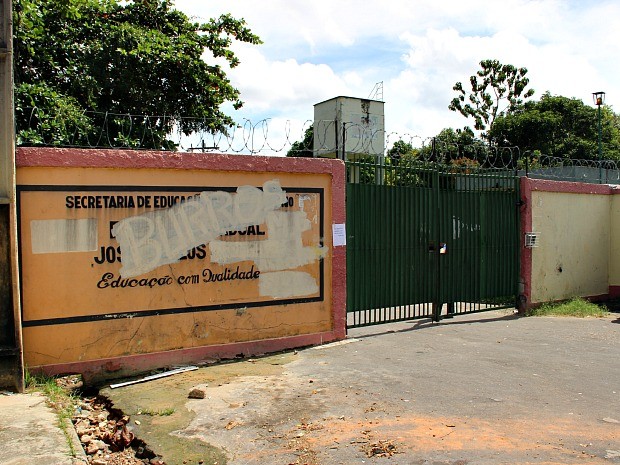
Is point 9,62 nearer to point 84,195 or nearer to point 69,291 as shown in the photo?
point 84,195

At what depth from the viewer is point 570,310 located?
1035 centimetres

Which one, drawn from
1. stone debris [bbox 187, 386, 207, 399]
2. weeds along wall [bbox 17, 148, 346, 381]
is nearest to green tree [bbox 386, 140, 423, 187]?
weeds along wall [bbox 17, 148, 346, 381]

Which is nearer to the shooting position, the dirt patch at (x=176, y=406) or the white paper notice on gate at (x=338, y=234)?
the dirt patch at (x=176, y=406)

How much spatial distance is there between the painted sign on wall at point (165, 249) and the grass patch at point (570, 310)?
4.95 metres

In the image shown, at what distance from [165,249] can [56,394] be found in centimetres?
183

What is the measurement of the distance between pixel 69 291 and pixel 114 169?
1352 millimetres

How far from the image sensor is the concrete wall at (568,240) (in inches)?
403

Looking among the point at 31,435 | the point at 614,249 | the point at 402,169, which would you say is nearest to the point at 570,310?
the point at 614,249

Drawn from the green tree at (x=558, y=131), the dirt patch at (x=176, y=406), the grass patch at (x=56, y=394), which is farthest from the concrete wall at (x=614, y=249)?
the green tree at (x=558, y=131)

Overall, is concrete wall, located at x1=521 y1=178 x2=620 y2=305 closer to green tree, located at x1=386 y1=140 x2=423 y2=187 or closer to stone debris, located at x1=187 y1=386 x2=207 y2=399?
green tree, located at x1=386 y1=140 x2=423 y2=187

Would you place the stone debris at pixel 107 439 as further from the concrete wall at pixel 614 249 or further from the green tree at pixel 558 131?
the green tree at pixel 558 131

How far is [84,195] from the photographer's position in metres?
5.90

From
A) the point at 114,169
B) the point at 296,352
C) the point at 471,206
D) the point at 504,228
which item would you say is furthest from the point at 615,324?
the point at 114,169

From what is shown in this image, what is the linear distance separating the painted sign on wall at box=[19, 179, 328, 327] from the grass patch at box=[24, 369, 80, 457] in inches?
21.7
